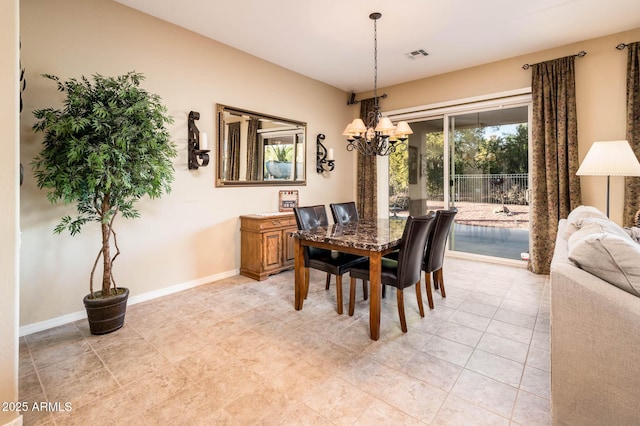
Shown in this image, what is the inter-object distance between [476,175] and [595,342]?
383cm

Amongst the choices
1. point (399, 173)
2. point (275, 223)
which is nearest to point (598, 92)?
point (399, 173)

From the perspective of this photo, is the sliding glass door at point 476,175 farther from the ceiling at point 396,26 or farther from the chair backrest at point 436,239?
the chair backrest at point 436,239

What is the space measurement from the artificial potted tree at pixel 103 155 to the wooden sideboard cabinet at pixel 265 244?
1.43 m

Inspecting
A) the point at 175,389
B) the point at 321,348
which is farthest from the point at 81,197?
the point at 321,348

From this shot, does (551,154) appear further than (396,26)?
Yes

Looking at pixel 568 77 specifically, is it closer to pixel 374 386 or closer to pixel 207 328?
pixel 374 386

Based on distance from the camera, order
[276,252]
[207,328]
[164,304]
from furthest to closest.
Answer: [276,252]
[164,304]
[207,328]

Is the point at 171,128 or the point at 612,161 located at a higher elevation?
the point at 171,128

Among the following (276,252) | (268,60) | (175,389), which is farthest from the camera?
(268,60)

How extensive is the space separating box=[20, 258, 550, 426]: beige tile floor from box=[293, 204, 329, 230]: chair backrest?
0.78 metres

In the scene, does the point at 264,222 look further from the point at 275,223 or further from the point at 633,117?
the point at 633,117

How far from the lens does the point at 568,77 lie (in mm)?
3752

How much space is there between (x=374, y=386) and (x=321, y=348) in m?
0.52

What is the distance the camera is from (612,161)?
9.66 feet
